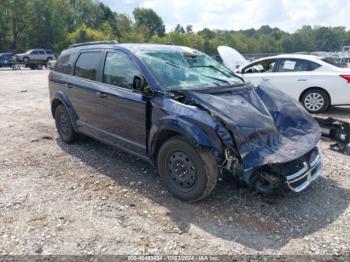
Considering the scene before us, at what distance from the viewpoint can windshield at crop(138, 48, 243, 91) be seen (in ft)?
14.3

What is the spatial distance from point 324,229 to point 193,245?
53.5 inches

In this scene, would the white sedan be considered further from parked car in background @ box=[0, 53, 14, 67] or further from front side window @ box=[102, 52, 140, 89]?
parked car in background @ box=[0, 53, 14, 67]

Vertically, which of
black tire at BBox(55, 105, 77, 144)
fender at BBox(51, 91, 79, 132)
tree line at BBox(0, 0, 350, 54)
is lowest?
black tire at BBox(55, 105, 77, 144)

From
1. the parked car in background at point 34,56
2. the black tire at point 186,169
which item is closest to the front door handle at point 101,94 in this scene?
the black tire at point 186,169

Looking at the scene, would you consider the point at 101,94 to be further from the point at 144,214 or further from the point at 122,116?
the point at 144,214

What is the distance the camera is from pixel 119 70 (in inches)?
189

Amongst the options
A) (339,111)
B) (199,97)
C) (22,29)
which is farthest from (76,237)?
(22,29)

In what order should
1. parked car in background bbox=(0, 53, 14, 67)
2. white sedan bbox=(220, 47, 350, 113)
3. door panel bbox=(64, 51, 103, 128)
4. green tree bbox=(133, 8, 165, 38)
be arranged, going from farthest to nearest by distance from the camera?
green tree bbox=(133, 8, 165, 38), parked car in background bbox=(0, 53, 14, 67), white sedan bbox=(220, 47, 350, 113), door panel bbox=(64, 51, 103, 128)

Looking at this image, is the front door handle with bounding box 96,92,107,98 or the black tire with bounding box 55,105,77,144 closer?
the front door handle with bounding box 96,92,107,98

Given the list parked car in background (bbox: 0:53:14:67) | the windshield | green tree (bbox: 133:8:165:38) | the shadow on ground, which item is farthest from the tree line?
the shadow on ground

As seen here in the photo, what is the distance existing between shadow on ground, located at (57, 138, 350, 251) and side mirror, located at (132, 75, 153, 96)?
1203 mm

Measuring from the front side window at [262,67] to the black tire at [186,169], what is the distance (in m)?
6.12

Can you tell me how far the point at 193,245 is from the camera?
3281 mm

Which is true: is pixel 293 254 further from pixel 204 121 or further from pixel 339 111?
pixel 339 111
